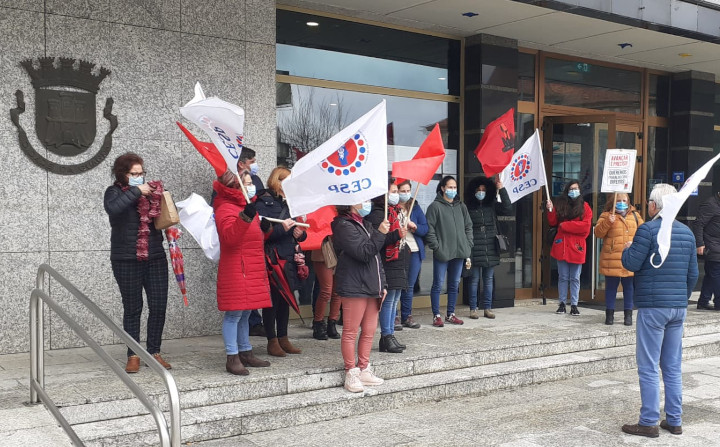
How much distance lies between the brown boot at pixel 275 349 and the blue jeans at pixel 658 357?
3.14 meters

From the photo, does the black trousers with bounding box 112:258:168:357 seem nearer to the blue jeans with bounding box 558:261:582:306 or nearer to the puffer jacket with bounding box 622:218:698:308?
the puffer jacket with bounding box 622:218:698:308

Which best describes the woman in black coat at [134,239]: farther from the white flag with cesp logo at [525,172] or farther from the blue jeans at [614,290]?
the blue jeans at [614,290]

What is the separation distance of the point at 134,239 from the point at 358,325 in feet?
6.59

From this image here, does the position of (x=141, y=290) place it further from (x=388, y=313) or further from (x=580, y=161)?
(x=580, y=161)

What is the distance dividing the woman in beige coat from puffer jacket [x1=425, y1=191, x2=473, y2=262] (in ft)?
5.86

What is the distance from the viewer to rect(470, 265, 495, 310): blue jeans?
940 cm

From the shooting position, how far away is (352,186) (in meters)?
5.84

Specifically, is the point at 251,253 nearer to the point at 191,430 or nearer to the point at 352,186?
the point at 352,186

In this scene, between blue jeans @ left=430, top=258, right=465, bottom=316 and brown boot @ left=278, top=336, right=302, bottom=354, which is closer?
brown boot @ left=278, top=336, right=302, bottom=354

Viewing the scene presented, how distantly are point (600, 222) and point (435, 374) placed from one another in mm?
3489

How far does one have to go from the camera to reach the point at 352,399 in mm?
6316

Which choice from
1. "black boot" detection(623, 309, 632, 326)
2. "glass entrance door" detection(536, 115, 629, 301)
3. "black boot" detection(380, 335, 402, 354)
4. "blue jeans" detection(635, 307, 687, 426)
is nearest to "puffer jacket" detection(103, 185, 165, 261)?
"black boot" detection(380, 335, 402, 354)

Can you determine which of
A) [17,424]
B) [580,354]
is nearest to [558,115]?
[580,354]

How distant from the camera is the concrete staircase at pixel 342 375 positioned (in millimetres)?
5508
